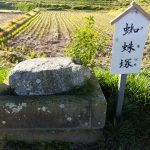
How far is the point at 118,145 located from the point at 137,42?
4.89 feet

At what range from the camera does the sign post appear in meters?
3.92

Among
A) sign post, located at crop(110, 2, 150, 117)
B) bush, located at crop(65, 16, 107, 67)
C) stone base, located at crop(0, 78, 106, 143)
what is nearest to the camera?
sign post, located at crop(110, 2, 150, 117)

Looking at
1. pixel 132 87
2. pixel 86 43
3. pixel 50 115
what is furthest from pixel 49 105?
pixel 132 87

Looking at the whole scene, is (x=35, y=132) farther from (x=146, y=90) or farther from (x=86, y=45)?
(x=146, y=90)

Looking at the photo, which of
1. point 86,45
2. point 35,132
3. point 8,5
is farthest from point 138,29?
point 8,5

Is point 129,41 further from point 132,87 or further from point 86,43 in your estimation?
point 132,87

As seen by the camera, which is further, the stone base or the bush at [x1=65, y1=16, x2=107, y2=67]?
the bush at [x1=65, y1=16, x2=107, y2=67]

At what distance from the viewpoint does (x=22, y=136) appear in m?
4.27

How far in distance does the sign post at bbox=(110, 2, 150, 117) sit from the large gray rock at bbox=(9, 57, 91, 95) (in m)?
0.55

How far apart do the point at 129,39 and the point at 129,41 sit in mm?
27

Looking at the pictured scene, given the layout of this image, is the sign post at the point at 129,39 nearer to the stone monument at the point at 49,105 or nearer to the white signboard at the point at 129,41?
the white signboard at the point at 129,41

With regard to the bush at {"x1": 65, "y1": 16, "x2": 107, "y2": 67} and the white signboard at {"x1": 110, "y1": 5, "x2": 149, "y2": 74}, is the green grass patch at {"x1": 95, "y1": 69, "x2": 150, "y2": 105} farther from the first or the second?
the white signboard at {"x1": 110, "y1": 5, "x2": 149, "y2": 74}

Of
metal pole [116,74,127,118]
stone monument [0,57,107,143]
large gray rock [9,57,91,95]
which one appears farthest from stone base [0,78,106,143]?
metal pole [116,74,127,118]

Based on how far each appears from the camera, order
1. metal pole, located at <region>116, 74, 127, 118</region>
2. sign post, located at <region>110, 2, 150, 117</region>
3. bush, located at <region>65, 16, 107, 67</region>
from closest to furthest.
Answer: sign post, located at <region>110, 2, 150, 117</region>
metal pole, located at <region>116, 74, 127, 118</region>
bush, located at <region>65, 16, 107, 67</region>
